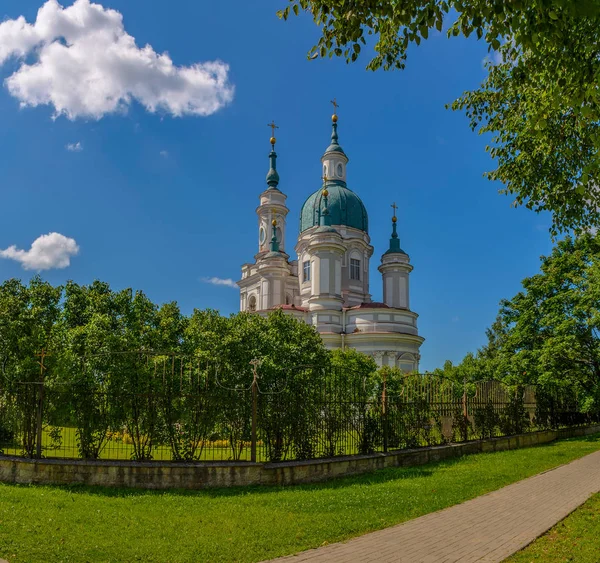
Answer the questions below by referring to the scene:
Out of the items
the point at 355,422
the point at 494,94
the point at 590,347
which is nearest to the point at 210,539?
the point at 355,422

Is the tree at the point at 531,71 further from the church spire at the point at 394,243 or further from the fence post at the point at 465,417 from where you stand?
the church spire at the point at 394,243

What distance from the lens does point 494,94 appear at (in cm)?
1323

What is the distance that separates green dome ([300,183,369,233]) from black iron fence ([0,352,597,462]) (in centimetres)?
3985

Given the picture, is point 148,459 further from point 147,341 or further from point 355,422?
point 147,341

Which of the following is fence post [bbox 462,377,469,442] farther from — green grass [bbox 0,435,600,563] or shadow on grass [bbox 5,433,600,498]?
green grass [bbox 0,435,600,563]

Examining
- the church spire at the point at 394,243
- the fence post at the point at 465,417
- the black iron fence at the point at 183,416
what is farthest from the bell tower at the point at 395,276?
the black iron fence at the point at 183,416

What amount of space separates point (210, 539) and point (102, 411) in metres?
5.12

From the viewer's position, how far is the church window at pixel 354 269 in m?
52.1

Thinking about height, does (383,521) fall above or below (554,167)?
below

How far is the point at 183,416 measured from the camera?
35.3 ft

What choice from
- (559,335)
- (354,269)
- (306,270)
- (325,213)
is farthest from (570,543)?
(354,269)

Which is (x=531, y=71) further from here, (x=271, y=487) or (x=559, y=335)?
(x=559, y=335)

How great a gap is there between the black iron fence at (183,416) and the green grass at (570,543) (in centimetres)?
502

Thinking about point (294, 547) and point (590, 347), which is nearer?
point (294, 547)
